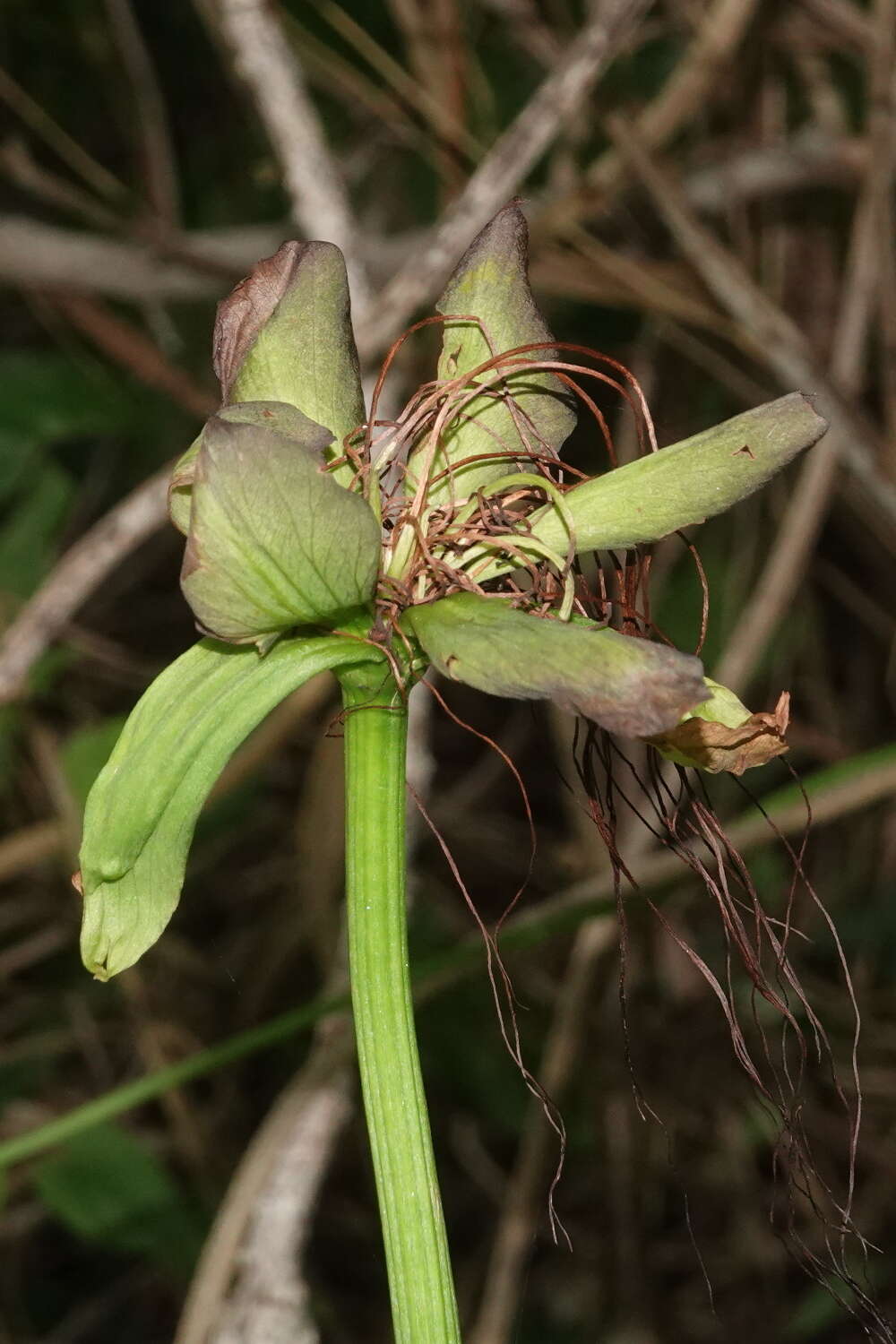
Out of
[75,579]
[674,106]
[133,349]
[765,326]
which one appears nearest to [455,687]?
[133,349]

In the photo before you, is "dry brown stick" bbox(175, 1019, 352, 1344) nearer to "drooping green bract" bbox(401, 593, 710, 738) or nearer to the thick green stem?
the thick green stem

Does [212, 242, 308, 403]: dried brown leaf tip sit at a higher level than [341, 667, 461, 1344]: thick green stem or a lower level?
higher

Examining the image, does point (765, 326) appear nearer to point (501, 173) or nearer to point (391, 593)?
point (501, 173)

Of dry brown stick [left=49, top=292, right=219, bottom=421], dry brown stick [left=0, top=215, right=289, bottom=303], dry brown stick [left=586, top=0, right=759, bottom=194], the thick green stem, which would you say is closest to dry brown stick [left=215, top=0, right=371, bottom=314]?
dry brown stick [left=0, top=215, right=289, bottom=303]

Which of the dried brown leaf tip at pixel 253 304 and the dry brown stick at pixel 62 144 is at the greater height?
the dry brown stick at pixel 62 144

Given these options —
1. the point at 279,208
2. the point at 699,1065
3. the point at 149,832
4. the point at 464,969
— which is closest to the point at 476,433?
the point at 149,832

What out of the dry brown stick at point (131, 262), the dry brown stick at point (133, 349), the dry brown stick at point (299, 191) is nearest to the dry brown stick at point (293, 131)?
the dry brown stick at point (299, 191)

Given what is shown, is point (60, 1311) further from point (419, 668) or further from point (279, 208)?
point (419, 668)

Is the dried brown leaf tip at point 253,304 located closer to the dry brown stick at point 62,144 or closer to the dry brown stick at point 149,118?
the dry brown stick at point 62,144
